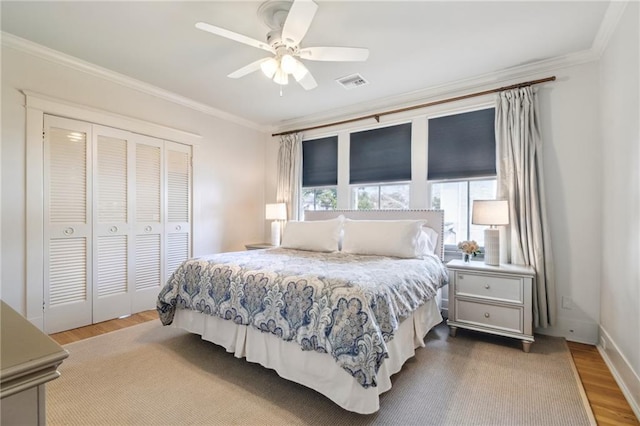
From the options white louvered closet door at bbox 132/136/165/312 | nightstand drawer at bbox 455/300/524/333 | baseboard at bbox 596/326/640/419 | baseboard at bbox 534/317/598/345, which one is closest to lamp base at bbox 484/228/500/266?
nightstand drawer at bbox 455/300/524/333

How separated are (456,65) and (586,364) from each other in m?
2.90

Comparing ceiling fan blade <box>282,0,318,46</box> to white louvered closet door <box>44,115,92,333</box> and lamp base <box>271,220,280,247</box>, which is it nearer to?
white louvered closet door <box>44,115,92,333</box>

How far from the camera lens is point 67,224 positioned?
2990mm

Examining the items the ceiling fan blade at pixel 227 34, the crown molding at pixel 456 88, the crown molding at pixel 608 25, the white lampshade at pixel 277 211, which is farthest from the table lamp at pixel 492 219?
the white lampshade at pixel 277 211

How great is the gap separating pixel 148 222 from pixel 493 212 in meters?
A: 3.89

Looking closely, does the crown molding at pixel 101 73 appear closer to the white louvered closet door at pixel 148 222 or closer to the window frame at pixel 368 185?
the white louvered closet door at pixel 148 222

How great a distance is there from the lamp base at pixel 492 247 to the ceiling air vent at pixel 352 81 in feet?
7.02

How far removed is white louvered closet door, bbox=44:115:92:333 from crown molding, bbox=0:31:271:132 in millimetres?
575

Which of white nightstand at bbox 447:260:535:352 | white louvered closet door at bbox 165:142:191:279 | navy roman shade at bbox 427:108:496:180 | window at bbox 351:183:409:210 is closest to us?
white nightstand at bbox 447:260:535:352

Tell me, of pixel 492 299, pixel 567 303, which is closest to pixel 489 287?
pixel 492 299

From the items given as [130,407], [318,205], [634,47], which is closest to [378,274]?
[130,407]

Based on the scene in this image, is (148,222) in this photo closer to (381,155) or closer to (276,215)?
(276,215)

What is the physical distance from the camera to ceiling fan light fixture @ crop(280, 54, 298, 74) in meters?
2.24

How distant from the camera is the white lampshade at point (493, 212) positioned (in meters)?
2.84
